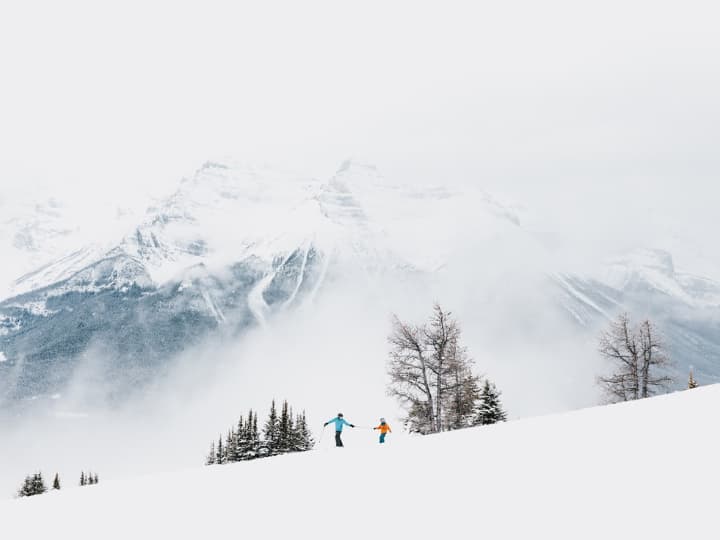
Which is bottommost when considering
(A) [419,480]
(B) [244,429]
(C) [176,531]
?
(C) [176,531]

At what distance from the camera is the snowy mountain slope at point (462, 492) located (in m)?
12.4

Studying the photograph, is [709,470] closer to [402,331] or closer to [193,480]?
[193,480]

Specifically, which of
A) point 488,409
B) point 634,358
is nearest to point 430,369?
point 488,409

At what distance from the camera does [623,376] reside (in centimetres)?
4428

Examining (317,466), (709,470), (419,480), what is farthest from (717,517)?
(317,466)

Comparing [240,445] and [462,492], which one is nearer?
[462,492]

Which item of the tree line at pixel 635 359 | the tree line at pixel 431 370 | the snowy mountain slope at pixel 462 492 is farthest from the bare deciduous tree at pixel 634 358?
the snowy mountain slope at pixel 462 492

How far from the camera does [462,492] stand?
593 inches

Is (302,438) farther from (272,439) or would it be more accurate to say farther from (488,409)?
(488,409)

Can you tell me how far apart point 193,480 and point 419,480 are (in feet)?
29.0

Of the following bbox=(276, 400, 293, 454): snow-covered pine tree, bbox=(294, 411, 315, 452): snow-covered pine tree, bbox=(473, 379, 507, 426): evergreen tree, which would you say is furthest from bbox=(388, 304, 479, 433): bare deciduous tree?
bbox=(294, 411, 315, 452): snow-covered pine tree

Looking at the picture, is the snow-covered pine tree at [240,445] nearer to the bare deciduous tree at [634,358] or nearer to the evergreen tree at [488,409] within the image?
the evergreen tree at [488,409]

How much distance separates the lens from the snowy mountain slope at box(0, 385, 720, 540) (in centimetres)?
1241

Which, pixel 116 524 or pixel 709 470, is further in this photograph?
pixel 116 524
